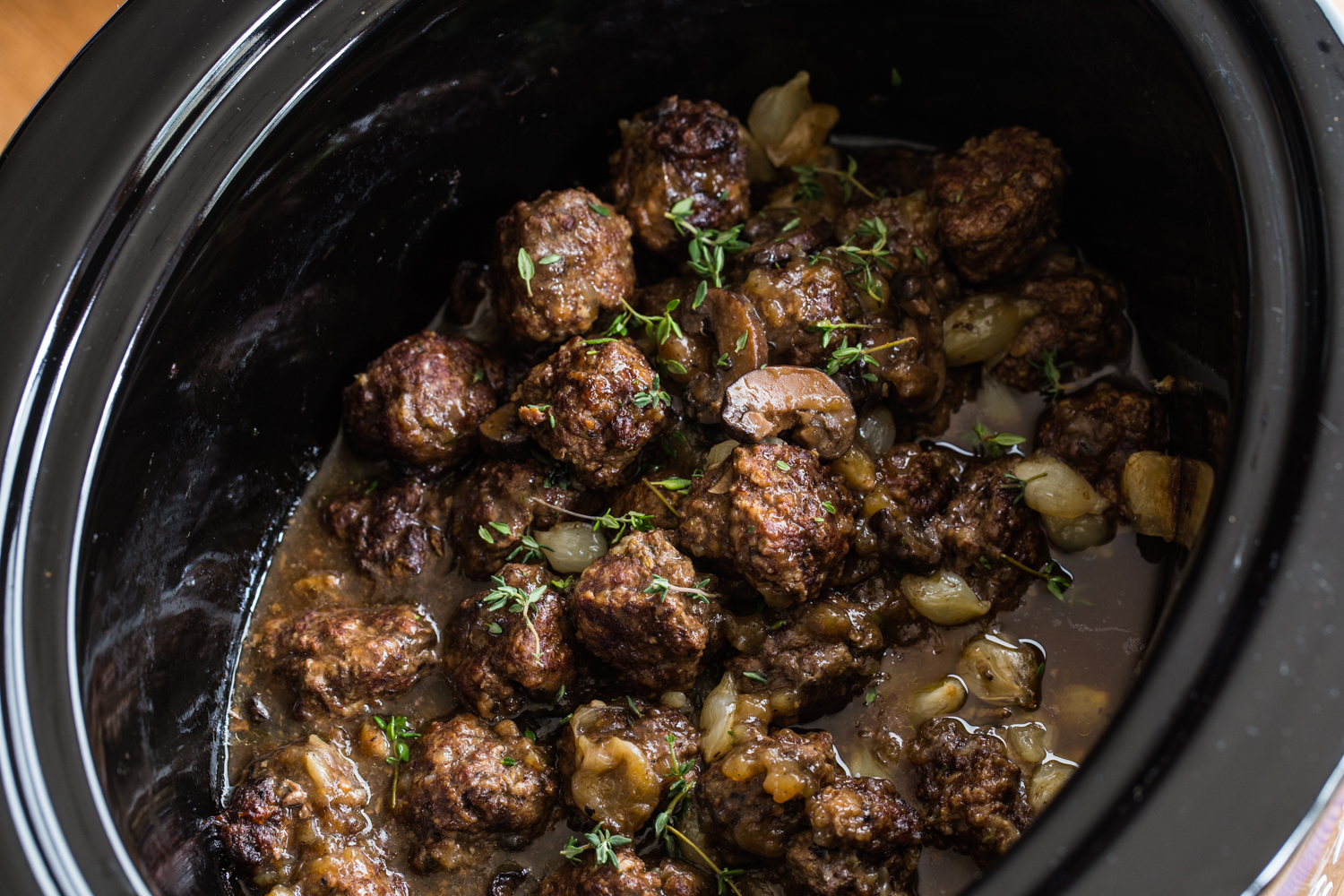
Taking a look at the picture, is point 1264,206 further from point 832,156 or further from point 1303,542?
point 832,156

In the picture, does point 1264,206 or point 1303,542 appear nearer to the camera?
point 1303,542

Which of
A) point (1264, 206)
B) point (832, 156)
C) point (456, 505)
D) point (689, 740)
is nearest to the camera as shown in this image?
point (1264, 206)

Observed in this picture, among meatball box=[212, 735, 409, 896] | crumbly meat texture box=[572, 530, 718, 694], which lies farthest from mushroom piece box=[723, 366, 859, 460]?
meatball box=[212, 735, 409, 896]

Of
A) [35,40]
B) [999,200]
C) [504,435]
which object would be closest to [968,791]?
[504,435]

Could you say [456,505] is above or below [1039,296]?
above

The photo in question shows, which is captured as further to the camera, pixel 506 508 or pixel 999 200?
pixel 999 200

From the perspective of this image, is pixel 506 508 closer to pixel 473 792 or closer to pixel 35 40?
pixel 473 792

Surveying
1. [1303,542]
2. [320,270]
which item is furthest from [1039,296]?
[320,270]
